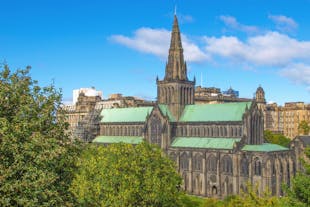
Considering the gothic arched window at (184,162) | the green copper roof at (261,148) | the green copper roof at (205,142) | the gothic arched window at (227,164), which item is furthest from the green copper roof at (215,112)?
the gothic arched window at (184,162)

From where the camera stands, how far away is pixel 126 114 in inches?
5197

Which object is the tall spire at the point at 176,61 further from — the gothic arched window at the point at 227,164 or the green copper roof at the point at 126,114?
the gothic arched window at the point at 227,164

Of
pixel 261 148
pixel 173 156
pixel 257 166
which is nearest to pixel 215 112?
pixel 173 156

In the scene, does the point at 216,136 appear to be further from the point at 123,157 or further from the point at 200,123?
the point at 123,157

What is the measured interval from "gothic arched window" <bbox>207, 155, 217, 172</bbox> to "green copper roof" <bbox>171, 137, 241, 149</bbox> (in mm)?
2547

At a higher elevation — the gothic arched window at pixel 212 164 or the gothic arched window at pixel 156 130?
the gothic arched window at pixel 156 130

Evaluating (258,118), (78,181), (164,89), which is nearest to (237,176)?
(258,118)

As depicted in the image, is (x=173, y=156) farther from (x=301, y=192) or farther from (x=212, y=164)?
(x=301, y=192)

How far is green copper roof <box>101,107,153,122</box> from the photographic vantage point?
12519cm

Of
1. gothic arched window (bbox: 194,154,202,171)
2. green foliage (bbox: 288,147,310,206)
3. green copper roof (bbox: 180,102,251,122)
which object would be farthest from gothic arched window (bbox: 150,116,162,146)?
green foliage (bbox: 288,147,310,206)

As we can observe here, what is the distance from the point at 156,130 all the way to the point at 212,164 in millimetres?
22195

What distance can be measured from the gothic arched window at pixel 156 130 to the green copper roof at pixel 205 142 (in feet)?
17.6

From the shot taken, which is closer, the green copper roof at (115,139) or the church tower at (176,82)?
the church tower at (176,82)

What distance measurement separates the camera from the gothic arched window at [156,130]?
11231 cm
